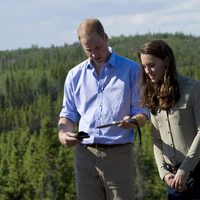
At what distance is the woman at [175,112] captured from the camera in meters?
4.91

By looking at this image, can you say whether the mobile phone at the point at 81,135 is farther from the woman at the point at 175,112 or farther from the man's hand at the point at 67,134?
the woman at the point at 175,112

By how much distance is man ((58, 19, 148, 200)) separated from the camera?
520 cm

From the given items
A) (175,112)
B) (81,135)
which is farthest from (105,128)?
(175,112)

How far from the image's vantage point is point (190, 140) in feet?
16.3

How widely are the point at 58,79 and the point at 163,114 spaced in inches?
5057

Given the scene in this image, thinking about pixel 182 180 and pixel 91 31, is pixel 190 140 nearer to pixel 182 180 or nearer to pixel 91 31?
pixel 182 180

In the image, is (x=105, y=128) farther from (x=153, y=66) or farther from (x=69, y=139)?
(x=153, y=66)

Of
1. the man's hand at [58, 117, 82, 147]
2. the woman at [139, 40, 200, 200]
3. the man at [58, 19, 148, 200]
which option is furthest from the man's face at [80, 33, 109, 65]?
the man's hand at [58, 117, 82, 147]

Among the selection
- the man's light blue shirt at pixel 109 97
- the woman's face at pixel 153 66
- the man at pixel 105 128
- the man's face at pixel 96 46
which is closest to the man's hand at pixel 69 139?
the man at pixel 105 128

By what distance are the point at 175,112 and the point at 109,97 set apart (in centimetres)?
57

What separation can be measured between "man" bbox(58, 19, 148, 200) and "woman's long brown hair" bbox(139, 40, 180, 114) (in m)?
0.20

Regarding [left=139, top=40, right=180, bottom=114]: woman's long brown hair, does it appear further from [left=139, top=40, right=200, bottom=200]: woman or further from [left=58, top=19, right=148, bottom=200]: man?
[left=58, top=19, right=148, bottom=200]: man

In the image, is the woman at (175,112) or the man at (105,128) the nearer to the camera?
the woman at (175,112)

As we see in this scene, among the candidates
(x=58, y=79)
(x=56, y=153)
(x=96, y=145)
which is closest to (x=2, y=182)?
(x=56, y=153)
